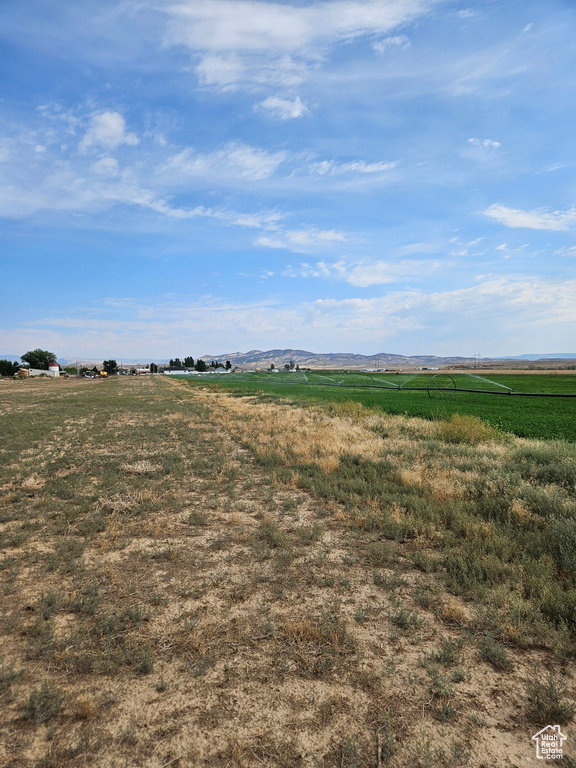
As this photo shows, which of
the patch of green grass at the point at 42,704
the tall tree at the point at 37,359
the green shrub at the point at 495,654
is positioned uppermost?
the tall tree at the point at 37,359

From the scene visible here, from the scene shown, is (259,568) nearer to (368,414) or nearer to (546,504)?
(546,504)

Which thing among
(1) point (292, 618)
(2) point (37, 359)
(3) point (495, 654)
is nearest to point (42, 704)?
(1) point (292, 618)

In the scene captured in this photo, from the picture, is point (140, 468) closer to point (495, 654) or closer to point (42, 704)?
point (42, 704)

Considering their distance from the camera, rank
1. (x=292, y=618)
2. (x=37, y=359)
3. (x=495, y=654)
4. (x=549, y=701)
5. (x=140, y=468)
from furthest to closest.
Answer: (x=37, y=359), (x=140, y=468), (x=292, y=618), (x=495, y=654), (x=549, y=701)

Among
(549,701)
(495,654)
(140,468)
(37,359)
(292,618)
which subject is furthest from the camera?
(37,359)

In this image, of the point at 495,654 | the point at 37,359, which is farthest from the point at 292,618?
the point at 37,359

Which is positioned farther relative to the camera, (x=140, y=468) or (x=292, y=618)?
(x=140, y=468)

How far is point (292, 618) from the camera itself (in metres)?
4.79

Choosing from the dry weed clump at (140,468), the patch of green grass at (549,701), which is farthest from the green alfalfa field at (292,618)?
the dry weed clump at (140,468)

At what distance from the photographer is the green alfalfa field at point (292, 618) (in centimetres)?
321

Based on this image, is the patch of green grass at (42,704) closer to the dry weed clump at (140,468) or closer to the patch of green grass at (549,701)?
the patch of green grass at (549,701)

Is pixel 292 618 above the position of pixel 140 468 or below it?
below

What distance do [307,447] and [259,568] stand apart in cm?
852

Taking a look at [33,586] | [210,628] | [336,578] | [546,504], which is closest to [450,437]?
[546,504]
